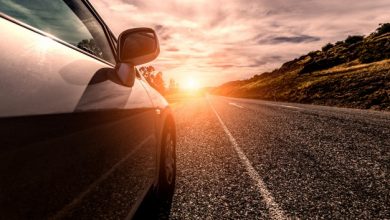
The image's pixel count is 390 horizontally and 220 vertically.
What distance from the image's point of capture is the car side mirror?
2.08 meters

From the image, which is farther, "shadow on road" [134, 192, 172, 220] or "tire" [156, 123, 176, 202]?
"tire" [156, 123, 176, 202]

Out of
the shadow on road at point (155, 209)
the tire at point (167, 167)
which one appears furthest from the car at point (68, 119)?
the tire at point (167, 167)

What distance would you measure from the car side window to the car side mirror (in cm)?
24

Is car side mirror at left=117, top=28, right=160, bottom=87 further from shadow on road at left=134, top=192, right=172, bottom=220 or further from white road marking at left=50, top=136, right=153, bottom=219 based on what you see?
shadow on road at left=134, top=192, right=172, bottom=220

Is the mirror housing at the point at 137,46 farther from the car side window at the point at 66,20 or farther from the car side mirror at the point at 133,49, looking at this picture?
the car side window at the point at 66,20

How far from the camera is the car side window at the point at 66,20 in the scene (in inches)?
57.0

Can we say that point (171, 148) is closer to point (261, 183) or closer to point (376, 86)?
point (261, 183)

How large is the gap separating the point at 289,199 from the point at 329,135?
13.9 ft

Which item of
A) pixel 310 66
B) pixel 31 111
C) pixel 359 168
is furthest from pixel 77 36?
pixel 310 66

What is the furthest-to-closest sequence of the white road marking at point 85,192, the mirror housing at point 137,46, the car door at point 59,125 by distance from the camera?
1. the mirror housing at point 137,46
2. the white road marking at point 85,192
3. the car door at point 59,125

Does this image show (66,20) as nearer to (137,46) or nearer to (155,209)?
(137,46)

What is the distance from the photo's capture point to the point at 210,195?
324cm

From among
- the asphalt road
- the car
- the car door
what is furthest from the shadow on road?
the car door

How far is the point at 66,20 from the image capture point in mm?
1915
